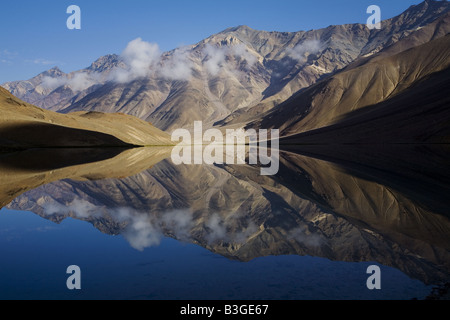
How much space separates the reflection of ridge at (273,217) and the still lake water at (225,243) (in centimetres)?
6

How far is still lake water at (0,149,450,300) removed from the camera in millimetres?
8219

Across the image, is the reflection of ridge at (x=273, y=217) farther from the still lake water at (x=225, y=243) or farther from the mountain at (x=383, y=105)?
the mountain at (x=383, y=105)

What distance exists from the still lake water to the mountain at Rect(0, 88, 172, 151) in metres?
58.2

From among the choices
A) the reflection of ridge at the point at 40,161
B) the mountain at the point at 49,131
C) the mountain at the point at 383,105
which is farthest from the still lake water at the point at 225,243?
the mountain at the point at 383,105

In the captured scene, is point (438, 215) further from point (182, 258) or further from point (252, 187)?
point (252, 187)

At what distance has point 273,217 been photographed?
52.4 feet

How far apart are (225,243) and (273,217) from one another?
14.1 ft

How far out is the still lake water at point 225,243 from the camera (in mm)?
8219

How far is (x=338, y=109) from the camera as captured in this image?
16312cm

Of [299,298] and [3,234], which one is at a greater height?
[3,234]

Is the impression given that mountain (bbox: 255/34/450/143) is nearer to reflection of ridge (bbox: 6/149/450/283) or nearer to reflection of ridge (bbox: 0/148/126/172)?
reflection of ridge (bbox: 6/149/450/283)
